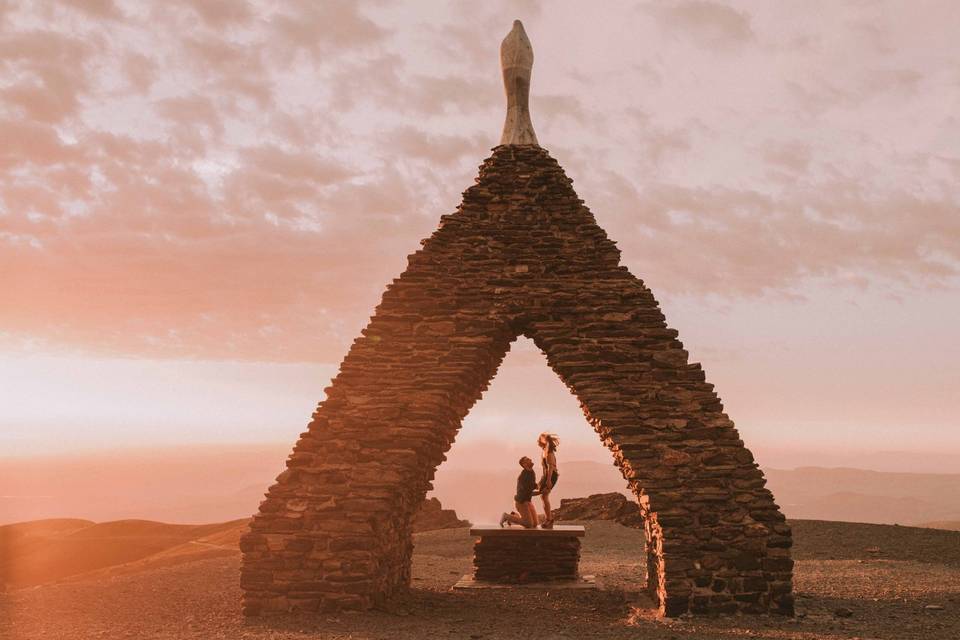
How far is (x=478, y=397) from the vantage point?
1203 cm

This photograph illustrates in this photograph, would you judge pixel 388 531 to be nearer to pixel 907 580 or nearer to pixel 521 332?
pixel 521 332

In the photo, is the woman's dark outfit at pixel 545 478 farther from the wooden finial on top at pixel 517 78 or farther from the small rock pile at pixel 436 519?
the small rock pile at pixel 436 519

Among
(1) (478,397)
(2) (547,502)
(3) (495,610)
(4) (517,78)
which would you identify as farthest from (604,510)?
(4) (517,78)

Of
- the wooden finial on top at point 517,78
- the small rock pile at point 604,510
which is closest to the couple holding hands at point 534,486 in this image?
the wooden finial on top at point 517,78

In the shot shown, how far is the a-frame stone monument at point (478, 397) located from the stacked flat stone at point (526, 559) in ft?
5.91

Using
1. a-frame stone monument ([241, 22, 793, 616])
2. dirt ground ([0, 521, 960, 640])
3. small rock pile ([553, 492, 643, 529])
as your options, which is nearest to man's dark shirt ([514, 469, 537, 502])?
dirt ground ([0, 521, 960, 640])

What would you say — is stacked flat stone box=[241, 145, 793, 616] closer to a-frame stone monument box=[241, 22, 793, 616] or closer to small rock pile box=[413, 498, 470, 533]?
a-frame stone monument box=[241, 22, 793, 616]

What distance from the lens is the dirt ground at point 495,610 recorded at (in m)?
9.12

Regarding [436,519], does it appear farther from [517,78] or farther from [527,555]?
[517,78]

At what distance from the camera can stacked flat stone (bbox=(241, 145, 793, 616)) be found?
978 cm

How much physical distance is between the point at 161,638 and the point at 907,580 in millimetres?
12095

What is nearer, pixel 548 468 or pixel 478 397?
pixel 478 397

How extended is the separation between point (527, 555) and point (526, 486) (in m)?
1.13

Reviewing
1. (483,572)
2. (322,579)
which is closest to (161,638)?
(322,579)
